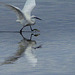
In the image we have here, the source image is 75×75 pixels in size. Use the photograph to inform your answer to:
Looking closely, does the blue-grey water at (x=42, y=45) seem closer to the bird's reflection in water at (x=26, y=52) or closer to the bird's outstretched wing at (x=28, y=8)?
the bird's reflection in water at (x=26, y=52)

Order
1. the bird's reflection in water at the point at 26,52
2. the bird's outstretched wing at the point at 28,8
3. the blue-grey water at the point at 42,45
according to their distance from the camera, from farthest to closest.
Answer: the bird's outstretched wing at the point at 28,8 < the bird's reflection in water at the point at 26,52 < the blue-grey water at the point at 42,45

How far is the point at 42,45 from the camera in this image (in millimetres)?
11711

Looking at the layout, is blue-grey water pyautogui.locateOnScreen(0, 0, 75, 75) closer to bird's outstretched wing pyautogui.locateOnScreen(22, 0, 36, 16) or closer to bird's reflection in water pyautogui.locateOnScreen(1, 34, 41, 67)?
bird's reflection in water pyautogui.locateOnScreen(1, 34, 41, 67)

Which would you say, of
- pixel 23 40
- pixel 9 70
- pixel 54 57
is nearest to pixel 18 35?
pixel 23 40

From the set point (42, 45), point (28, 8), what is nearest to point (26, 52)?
point (42, 45)

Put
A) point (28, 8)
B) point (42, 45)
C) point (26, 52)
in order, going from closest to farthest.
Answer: point (26, 52) → point (42, 45) → point (28, 8)

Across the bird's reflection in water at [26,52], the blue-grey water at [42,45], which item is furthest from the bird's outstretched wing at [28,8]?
the bird's reflection in water at [26,52]

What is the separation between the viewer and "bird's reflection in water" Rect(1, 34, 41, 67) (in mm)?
10109

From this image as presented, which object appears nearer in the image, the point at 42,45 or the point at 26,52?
the point at 26,52

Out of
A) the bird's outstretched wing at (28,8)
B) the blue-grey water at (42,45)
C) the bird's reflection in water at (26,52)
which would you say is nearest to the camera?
the blue-grey water at (42,45)

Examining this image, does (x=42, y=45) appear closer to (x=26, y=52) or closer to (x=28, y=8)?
(x=26, y=52)

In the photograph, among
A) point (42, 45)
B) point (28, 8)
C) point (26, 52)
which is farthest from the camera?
point (28, 8)

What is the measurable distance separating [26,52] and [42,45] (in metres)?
0.82

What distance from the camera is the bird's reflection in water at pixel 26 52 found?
10109mm
